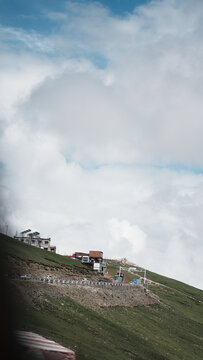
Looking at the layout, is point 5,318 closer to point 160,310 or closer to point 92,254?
point 160,310

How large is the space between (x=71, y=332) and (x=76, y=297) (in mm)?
26713

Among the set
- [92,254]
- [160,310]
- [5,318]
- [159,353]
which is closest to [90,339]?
[159,353]

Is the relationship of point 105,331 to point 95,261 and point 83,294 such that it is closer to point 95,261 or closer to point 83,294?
point 83,294

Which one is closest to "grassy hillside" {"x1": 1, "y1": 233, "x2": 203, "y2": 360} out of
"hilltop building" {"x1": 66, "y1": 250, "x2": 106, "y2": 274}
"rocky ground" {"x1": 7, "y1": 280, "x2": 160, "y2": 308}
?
"rocky ground" {"x1": 7, "y1": 280, "x2": 160, "y2": 308}

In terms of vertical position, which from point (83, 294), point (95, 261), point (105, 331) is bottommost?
point (105, 331)

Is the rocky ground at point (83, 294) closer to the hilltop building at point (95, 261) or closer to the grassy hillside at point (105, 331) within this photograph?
the grassy hillside at point (105, 331)

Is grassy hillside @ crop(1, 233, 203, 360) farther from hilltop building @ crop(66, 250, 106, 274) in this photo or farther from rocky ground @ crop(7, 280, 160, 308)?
hilltop building @ crop(66, 250, 106, 274)

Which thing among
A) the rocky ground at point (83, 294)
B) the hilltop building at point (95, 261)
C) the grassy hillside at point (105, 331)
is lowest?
the grassy hillside at point (105, 331)

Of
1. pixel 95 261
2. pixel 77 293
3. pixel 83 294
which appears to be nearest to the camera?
pixel 77 293

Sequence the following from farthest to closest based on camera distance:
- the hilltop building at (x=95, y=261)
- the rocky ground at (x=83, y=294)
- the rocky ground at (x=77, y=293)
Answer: the hilltop building at (x=95, y=261), the rocky ground at (x=77, y=293), the rocky ground at (x=83, y=294)

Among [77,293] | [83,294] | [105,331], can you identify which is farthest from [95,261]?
[105,331]

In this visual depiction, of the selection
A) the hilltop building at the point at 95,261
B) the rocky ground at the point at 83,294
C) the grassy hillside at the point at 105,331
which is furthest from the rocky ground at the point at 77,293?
the hilltop building at the point at 95,261

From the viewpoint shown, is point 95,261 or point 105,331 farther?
point 95,261

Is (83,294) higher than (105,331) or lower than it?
higher
